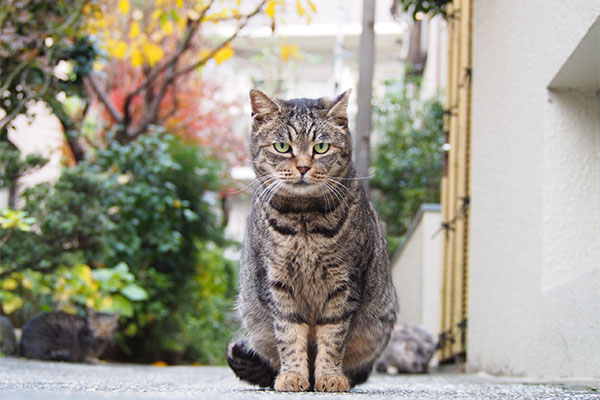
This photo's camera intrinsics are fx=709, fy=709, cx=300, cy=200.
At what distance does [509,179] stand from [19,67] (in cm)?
333

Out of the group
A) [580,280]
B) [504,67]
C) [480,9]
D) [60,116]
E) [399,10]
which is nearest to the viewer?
[580,280]

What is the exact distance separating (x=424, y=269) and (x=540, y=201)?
139 inches

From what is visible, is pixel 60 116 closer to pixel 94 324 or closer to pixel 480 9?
pixel 94 324

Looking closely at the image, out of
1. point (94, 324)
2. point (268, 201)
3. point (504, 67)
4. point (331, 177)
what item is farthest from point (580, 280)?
point (94, 324)

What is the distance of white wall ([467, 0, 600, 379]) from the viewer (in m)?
2.93

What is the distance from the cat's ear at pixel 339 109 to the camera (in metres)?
3.08

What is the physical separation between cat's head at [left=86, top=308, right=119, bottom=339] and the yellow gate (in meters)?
2.84

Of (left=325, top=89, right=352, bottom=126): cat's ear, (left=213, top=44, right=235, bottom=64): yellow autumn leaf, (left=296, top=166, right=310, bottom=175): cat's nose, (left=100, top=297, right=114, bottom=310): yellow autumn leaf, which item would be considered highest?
(left=213, top=44, right=235, bottom=64): yellow autumn leaf

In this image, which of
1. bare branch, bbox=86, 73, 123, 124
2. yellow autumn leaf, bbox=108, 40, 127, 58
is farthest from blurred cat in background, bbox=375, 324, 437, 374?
bare branch, bbox=86, 73, 123, 124

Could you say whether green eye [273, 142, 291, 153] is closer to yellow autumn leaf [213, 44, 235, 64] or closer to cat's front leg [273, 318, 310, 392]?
cat's front leg [273, 318, 310, 392]

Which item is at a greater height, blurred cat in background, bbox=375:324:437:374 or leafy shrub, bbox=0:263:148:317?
leafy shrub, bbox=0:263:148:317

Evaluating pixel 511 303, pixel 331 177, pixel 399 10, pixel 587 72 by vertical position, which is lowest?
pixel 511 303

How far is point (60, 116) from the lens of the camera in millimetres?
5988

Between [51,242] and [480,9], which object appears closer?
[480,9]
